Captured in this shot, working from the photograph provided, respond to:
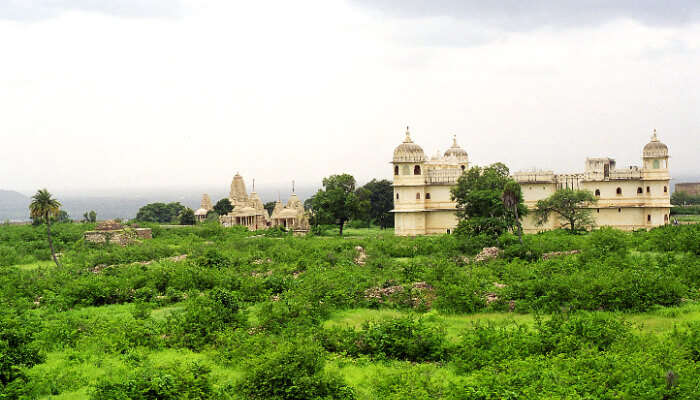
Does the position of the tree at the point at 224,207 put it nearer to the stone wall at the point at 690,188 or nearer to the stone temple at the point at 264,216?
the stone temple at the point at 264,216

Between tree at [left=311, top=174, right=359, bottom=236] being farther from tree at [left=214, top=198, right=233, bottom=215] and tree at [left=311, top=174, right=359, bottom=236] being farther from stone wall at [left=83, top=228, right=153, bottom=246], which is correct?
tree at [left=214, top=198, right=233, bottom=215]

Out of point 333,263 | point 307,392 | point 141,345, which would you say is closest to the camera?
point 307,392

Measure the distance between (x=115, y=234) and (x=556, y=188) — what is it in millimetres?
28915

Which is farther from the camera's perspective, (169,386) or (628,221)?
(628,221)

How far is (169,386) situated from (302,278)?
11.6 metres

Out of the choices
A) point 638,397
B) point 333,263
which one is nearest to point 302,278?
point 333,263

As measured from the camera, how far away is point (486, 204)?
33.6 m

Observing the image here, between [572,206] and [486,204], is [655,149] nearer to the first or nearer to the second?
[572,206]

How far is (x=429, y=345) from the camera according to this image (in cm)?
1531

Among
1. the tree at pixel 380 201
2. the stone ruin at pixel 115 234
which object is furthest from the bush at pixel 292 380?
the tree at pixel 380 201

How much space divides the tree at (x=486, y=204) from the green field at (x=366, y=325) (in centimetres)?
210

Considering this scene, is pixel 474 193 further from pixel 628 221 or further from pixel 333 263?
pixel 628 221

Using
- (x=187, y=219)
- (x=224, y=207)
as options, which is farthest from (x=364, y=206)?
(x=224, y=207)

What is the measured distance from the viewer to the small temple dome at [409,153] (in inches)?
1695
